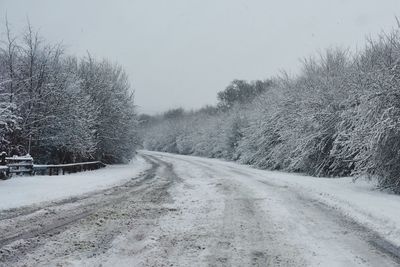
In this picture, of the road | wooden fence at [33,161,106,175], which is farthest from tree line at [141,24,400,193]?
wooden fence at [33,161,106,175]

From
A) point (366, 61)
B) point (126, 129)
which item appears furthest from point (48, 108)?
point (366, 61)

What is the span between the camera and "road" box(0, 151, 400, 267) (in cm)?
611

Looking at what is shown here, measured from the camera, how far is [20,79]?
80.8 ft

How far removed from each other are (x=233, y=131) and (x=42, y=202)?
40.5m

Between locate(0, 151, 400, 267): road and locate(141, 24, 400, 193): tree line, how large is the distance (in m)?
4.53

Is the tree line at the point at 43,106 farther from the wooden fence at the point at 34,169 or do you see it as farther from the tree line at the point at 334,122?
the tree line at the point at 334,122

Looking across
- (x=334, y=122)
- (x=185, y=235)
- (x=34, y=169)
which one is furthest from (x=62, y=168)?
(x=185, y=235)

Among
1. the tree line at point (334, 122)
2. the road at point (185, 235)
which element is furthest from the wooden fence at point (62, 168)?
the tree line at point (334, 122)

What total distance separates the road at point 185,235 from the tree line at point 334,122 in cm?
453

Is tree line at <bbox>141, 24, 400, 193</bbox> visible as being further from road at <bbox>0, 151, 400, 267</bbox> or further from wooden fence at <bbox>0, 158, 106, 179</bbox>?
wooden fence at <bbox>0, 158, 106, 179</bbox>

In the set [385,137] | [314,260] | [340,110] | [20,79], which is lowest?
[314,260]

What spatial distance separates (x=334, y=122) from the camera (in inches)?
965

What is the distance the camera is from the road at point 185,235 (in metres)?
6.11

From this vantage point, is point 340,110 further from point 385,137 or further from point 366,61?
point 385,137
